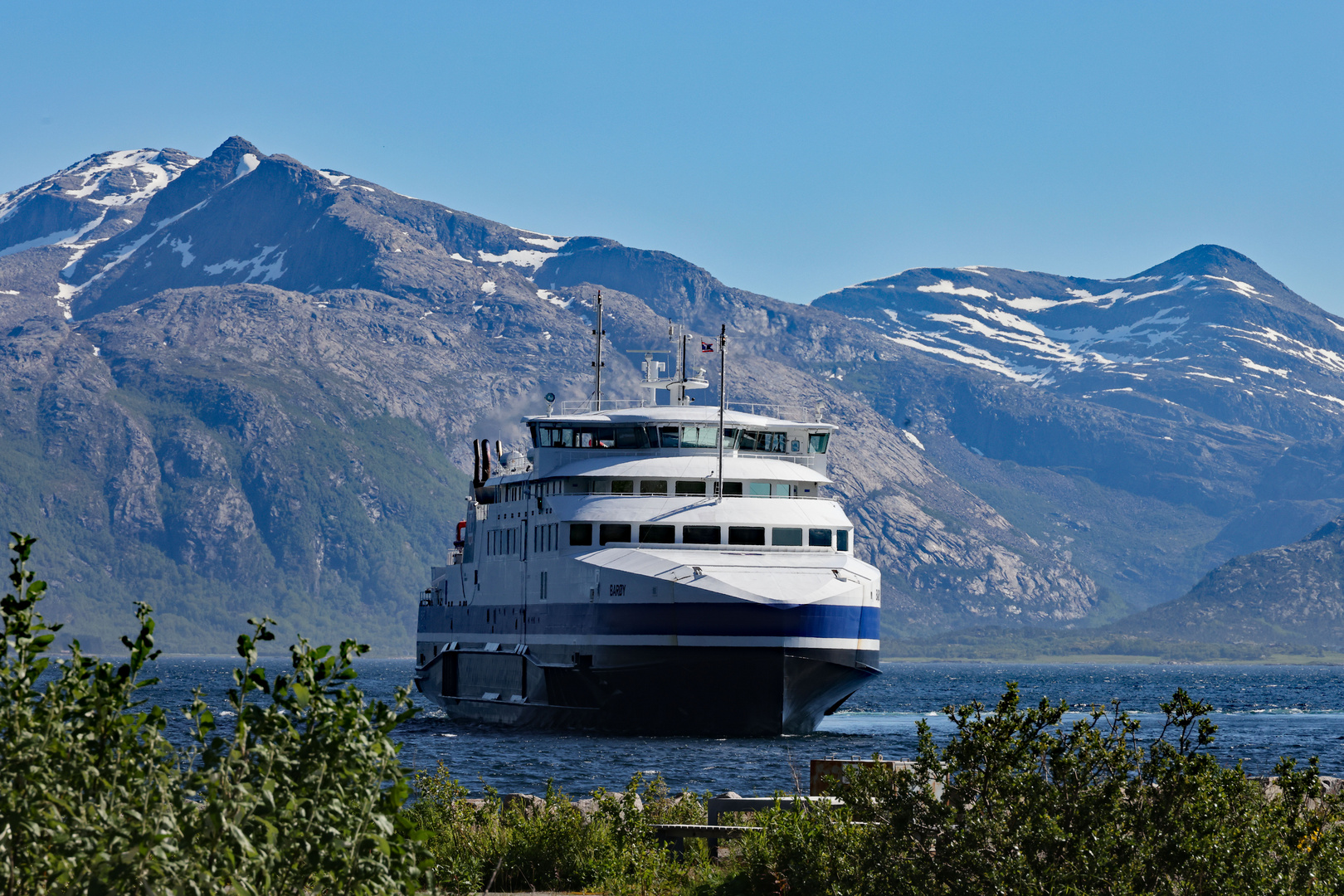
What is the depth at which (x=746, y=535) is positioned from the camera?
59500 mm

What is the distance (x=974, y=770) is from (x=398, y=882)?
22.1 feet

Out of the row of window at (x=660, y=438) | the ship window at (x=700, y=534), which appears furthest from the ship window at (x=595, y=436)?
the ship window at (x=700, y=534)

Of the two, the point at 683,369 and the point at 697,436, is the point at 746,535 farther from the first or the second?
the point at 683,369

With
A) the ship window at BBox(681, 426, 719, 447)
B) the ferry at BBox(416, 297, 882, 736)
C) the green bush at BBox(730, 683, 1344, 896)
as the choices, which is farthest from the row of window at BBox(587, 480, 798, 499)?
the green bush at BBox(730, 683, 1344, 896)

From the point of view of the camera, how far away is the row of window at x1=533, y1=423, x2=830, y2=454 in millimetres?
64312

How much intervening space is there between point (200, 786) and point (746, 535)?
48.2m

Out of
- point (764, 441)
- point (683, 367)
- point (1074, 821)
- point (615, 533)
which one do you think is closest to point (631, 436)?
point (764, 441)

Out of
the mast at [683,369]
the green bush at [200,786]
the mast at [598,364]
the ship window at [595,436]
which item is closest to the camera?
the green bush at [200,786]

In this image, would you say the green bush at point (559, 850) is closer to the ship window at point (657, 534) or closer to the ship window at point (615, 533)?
the ship window at point (657, 534)

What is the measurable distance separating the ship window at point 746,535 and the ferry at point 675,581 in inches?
2.0

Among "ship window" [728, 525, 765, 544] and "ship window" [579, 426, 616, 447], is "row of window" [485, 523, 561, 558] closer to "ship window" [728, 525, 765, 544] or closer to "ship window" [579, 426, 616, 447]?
"ship window" [579, 426, 616, 447]

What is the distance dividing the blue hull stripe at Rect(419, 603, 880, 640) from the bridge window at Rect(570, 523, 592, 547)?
260cm

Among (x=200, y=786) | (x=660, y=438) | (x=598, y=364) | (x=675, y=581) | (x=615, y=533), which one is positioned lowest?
(x=200, y=786)

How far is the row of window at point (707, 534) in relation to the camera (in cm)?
5950
